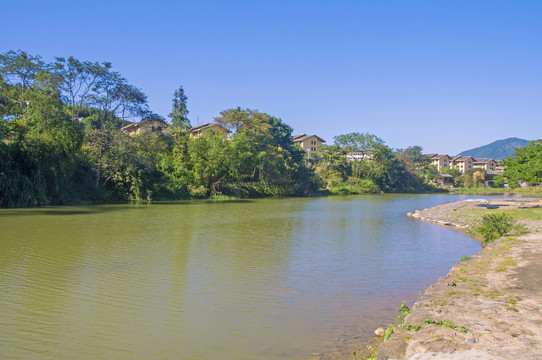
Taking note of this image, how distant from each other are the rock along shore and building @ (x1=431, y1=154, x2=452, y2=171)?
95.8m

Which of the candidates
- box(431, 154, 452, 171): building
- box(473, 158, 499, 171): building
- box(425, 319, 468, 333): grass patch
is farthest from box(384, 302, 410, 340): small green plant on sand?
box(473, 158, 499, 171): building

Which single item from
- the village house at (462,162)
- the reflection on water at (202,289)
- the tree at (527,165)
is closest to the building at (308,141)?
the village house at (462,162)

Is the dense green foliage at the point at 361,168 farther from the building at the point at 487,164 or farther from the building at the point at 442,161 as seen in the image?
the building at the point at 487,164

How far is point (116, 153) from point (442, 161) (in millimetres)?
87359

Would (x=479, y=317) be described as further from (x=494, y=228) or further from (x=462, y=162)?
(x=462, y=162)

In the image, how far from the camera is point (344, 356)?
4.49m

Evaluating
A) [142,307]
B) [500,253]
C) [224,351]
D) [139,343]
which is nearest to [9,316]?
[142,307]

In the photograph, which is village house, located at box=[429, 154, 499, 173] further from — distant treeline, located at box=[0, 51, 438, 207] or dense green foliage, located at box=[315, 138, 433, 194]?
distant treeline, located at box=[0, 51, 438, 207]

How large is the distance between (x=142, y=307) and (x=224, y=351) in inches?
82.7

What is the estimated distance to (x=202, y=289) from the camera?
23.5 feet

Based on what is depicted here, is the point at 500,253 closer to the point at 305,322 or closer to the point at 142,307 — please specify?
the point at 305,322

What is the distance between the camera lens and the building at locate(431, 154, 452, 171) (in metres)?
96.1

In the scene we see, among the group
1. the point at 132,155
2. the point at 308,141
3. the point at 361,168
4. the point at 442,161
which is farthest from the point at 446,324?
the point at 442,161

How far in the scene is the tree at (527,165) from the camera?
Result: 42969mm
